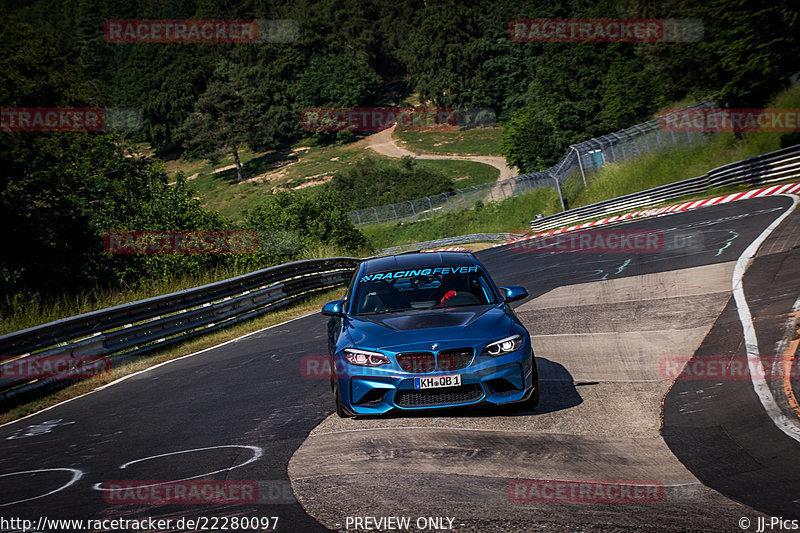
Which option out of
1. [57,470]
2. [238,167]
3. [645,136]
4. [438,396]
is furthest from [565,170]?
[238,167]

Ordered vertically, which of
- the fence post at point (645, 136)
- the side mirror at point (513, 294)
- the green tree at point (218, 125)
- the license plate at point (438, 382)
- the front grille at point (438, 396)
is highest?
the green tree at point (218, 125)

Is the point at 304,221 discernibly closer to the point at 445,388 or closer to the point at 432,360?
the point at 432,360

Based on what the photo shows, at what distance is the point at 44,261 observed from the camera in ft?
75.1

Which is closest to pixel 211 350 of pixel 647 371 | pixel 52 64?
pixel 647 371

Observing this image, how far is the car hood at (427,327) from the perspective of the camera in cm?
634

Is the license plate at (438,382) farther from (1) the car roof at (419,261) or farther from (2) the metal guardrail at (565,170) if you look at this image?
(2) the metal guardrail at (565,170)

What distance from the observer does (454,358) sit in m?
6.21

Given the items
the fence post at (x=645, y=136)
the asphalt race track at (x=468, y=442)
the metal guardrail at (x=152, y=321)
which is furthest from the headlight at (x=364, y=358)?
the fence post at (x=645, y=136)

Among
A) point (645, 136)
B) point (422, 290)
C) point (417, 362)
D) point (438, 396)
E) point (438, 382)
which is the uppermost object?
point (645, 136)

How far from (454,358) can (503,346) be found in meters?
0.47

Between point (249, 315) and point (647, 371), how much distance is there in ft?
37.6

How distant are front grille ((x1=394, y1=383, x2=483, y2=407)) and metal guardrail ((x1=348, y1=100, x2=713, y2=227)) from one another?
3478cm

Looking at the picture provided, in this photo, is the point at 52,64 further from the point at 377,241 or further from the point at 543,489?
the point at 543,489

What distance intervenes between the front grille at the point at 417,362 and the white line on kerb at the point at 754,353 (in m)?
2.84
